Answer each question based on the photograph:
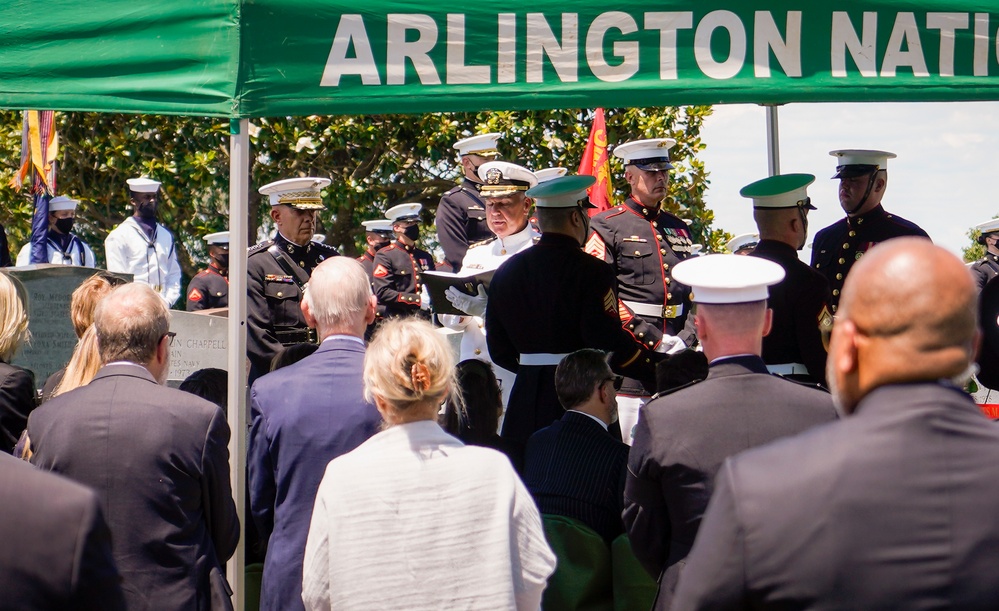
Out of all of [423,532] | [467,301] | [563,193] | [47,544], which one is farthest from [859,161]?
[47,544]

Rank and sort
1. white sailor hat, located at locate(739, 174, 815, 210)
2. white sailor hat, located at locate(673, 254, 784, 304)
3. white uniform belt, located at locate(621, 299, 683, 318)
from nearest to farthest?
white sailor hat, located at locate(673, 254, 784, 304), white sailor hat, located at locate(739, 174, 815, 210), white uniform belt, located at locate(621, 299, 683, 318)

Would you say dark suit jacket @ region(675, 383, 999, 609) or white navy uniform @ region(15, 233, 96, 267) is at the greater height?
white navy uniform @ region(15, 233, 96, 267)

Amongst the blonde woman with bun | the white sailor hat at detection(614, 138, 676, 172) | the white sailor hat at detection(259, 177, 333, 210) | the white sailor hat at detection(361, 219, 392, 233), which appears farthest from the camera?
the white sailor hat at detection(361, 219, 392, 233)

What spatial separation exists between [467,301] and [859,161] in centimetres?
210

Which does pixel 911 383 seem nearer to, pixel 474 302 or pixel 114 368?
pixel 114 368

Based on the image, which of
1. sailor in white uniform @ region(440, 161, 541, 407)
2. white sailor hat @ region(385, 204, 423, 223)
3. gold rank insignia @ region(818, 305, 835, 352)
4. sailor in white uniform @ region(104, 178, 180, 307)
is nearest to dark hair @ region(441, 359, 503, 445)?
gold rank insignia @ region(818, 305, 835, 352)

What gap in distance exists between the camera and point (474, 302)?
6.05 m

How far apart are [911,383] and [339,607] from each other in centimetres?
162

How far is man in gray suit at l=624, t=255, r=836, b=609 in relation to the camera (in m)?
3.19

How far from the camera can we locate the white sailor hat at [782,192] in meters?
5.36

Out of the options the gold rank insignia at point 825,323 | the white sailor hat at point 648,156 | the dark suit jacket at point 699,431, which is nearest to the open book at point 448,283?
the white sailor hat at point 648,156

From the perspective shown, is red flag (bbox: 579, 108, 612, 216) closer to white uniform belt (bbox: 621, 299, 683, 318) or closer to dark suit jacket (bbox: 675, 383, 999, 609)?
white uniform belt (bbox: 621, 299, 683, 318)

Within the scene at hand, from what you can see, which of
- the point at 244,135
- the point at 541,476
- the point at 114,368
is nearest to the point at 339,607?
the point at 114,368

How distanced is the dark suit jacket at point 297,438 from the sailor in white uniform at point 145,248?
23.7 ft
